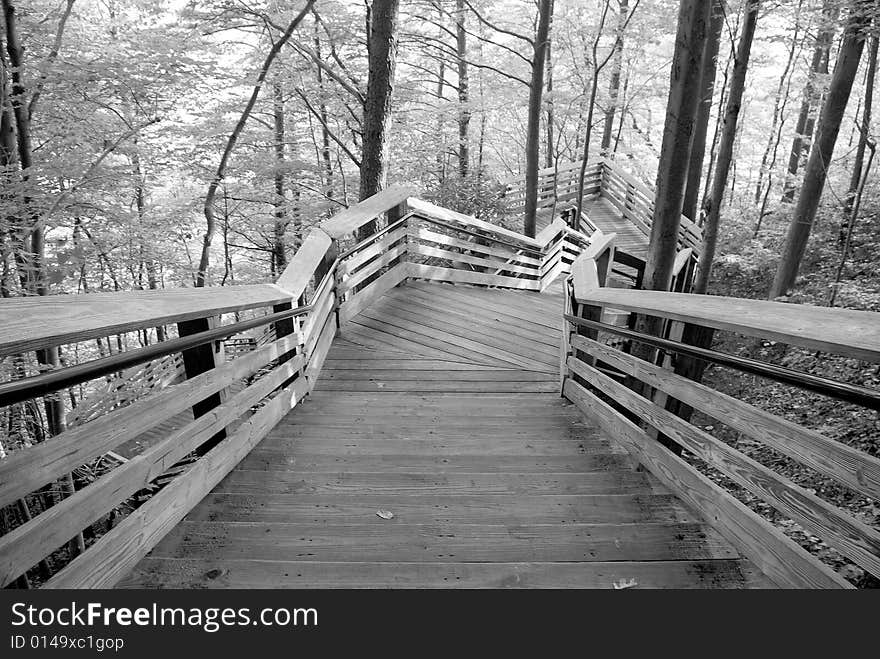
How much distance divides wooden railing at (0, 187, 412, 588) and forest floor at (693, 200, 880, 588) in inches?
97.8

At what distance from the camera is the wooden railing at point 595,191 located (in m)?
15.8

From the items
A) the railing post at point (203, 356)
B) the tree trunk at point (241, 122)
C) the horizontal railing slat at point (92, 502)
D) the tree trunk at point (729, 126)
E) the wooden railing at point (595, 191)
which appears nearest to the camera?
the horizontal railing slat at point (92, 502)

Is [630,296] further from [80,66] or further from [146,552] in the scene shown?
[80,66]

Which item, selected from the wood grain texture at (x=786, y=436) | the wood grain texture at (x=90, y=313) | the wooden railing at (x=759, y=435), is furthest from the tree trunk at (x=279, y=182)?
the wood grain texture at (x=786, y=436)

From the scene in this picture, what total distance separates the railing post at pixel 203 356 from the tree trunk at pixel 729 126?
7412mm

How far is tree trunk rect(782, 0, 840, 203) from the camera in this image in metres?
7.62

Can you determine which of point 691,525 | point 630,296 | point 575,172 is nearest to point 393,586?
point 691,525

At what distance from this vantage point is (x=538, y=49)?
9609 millimetres

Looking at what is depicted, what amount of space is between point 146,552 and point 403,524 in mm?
1061

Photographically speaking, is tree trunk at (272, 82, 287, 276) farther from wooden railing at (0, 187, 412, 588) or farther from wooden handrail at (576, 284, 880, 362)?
wooden handrail at (576, 284, 880, 362)

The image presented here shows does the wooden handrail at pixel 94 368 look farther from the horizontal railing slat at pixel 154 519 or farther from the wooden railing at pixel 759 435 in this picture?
the wooden railing at pixel 759 435

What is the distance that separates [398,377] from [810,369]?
590cm

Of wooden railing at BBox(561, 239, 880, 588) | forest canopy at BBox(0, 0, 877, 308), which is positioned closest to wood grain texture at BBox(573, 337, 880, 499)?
wooden railing at BBox(561, 239, 880, 588)

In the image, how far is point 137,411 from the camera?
195 centimetres
